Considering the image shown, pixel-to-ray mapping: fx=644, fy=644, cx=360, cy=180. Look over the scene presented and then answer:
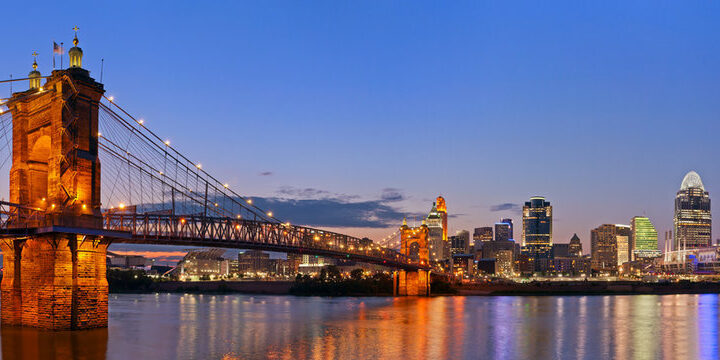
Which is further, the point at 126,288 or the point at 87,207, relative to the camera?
the point at 126,288

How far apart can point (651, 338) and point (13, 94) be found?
48.6 metres

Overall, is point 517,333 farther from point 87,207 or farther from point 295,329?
point 87,207

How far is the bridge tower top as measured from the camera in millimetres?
39406

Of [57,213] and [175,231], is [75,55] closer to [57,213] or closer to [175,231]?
[57,213]

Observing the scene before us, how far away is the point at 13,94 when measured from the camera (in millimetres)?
43750

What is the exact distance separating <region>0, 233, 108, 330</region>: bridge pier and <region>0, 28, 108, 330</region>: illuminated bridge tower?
0.18 ft

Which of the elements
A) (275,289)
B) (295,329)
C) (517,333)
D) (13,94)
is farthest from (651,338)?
(275,289)

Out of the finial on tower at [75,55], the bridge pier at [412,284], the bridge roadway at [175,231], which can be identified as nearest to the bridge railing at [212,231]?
the bridge roadway at [175,231]

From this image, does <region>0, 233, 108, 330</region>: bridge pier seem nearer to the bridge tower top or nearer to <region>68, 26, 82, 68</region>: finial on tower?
the bridge tower top

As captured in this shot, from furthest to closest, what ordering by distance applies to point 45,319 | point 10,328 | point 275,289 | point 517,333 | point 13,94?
point 275,289 < point 517,333 < point 13,94 < point 10,328 < point 45,319

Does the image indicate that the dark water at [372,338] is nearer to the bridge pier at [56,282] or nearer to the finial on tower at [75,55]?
the bridge pier at [56,282]

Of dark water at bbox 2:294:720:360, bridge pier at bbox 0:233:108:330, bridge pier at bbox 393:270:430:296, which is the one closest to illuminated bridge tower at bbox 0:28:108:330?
bridge pier at bbox 0:233:108:330

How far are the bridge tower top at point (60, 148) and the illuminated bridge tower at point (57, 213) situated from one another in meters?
0.06

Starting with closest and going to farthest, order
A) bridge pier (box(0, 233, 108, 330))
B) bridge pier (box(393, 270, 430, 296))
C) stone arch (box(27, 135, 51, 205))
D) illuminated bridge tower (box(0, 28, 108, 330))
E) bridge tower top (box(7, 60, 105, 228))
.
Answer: bridge pier (box(0, 233, 108, 330)) < illuminated bridge tower (box(0, 28, 108, 330)) < bridge tower top (box(7, 60, 105, 228)) < stone arch (box(27, 135, 51, 205)) < bridge pier (box(393, 270, 430, 296))
